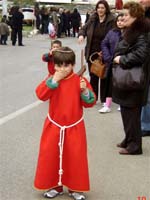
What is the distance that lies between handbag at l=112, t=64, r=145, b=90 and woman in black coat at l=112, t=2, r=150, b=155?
50 millimetres

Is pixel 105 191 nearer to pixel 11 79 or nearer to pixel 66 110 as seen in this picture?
pixel 66 110

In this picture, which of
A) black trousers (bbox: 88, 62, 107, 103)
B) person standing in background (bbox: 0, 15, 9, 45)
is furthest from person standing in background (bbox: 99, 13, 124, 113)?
person standing in background (bbox: 0, 15, 9, 45)

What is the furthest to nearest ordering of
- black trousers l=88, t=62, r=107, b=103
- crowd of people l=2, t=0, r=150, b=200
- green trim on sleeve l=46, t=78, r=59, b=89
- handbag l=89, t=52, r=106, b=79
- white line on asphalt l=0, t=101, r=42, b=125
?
black trousers l=88, t=62, r=107, b=103, handbag l=89, t=52, r=106, b=79, white line on asphalt l=0, t=101, r=42, b=125, crowd of people l=2, t=0, r=150, b=200, green trim on sleeve l=46, t=78, r=59, b=89

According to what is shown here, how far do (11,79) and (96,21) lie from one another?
4.02 m

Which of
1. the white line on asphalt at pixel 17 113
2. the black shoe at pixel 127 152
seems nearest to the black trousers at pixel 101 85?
the white line on asphalt at pixel 17 113

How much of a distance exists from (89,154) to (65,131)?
172cm

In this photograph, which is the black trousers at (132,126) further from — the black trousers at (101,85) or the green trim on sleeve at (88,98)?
the black trousers at (101,85)

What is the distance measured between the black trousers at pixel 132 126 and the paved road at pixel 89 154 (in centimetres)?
13

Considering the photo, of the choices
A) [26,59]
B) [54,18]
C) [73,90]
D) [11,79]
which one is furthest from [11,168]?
[54,18]

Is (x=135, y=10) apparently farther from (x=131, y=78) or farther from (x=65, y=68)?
(x=65, y=68)

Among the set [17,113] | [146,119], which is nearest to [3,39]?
[17,113]

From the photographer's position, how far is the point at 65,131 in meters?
4.71

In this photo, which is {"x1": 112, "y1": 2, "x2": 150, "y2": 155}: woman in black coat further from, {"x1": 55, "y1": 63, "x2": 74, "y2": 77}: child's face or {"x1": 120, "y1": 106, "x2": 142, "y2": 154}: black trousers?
{"x1": 55, "y1": 63, "x2": 74, "y2": 77}: child's face

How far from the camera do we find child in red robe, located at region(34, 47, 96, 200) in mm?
4609
